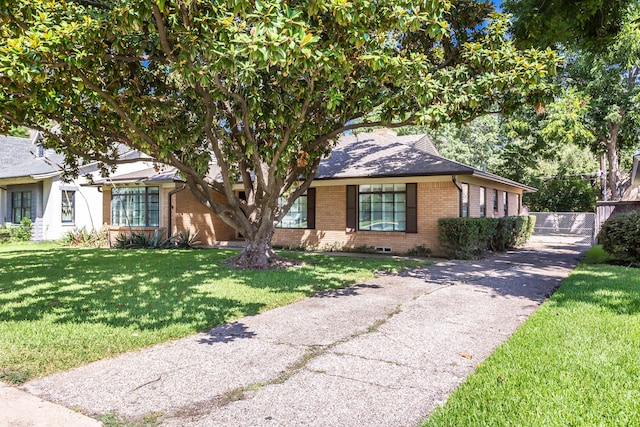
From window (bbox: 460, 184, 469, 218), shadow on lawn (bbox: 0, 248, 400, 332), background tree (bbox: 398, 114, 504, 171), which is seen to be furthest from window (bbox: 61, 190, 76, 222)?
background tree (bbox: 398, 114, 504, 171)

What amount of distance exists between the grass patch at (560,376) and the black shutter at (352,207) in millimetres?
9740

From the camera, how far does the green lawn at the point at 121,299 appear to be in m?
4.54

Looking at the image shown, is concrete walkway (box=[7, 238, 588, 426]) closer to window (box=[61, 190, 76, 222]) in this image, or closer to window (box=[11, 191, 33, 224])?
window (box=[61, 190, 76, 222])

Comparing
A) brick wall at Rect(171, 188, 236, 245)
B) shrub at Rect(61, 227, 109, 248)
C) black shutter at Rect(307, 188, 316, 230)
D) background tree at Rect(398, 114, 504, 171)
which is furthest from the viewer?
background tree at Rect(398, 114, 504, 171)

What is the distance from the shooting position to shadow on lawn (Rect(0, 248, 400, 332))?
583 cm

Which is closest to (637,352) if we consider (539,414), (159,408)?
(539,414)

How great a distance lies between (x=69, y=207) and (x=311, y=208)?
1266cm

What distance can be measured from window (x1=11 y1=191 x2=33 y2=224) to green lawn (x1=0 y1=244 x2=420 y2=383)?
36.1 feet

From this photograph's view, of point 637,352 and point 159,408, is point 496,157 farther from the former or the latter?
point 159,408

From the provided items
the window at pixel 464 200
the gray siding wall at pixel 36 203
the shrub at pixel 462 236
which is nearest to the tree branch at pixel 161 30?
the shrub at pixel 462 236

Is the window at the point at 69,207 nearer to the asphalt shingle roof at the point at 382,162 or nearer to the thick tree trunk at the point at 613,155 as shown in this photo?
the asphalt shingle roof at the point at 382,162

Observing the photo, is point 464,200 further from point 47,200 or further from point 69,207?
point 47,200

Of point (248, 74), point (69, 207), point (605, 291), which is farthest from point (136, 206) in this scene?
point (605, 291)

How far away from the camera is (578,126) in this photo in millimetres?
18844
